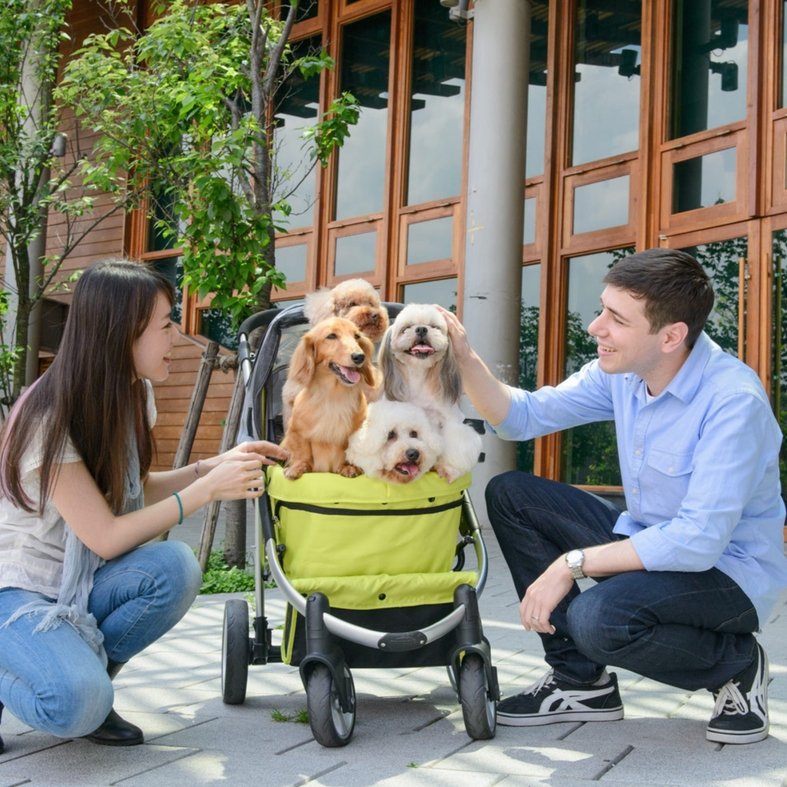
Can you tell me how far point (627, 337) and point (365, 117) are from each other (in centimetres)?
918

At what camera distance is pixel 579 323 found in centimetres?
934

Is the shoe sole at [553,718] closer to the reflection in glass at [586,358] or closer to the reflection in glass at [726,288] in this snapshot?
the reflection in glass at [726,288]

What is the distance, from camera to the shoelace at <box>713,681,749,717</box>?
8.79ft

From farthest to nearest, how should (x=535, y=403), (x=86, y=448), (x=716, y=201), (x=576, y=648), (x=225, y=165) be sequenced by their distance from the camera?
(x=716, y=201) → (x=225, y=165) → (x=535, y=403) → (x=576, y=648) → (x=86, y=448)

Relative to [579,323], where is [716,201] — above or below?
above

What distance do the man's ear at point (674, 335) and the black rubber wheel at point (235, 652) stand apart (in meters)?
1.47

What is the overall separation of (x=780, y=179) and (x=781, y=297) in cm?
90

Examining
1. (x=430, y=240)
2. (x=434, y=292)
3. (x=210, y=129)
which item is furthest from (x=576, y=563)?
(x=430, y=240)

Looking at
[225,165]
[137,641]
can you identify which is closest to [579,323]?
[225,165]

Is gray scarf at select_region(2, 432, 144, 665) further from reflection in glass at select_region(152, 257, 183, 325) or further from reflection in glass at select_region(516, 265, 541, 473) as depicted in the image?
reflection in glass at select_region(152, 257, 183, 325)

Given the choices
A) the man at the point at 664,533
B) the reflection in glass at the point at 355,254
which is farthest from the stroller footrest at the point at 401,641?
the reflection in glass at the point at 355,254

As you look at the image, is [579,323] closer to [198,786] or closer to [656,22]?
[656,22]

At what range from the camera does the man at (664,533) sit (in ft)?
8.43

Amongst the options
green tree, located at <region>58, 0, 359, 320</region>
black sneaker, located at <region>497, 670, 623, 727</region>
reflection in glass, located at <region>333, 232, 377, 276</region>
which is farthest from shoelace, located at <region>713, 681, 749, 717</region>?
reflection in glass, located at <region>333, 232, 377, 276</region>
